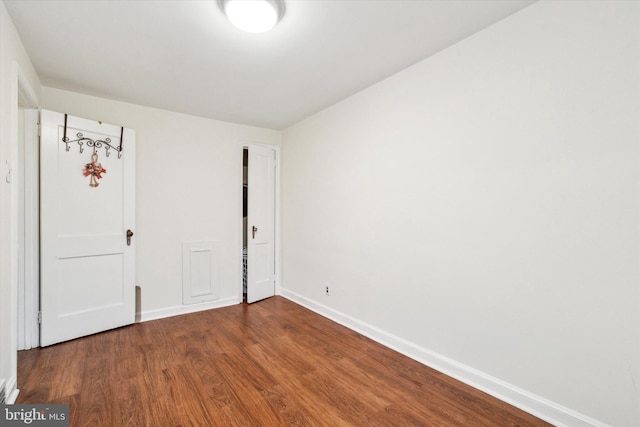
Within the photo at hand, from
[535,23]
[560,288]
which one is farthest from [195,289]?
[535,23]

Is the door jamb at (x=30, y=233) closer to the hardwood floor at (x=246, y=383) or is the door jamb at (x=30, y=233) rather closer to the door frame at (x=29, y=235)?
the door frame at (x=29, y=235)

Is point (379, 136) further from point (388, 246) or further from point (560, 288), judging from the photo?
point (560, 288)

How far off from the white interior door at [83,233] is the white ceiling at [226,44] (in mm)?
599

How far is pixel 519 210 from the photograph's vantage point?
1762 millimetres

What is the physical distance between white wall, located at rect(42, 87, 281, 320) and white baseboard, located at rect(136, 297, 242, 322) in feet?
0.04

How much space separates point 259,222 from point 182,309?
4.77ft

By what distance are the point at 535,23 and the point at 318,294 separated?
313cm

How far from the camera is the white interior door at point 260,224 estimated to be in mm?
3869

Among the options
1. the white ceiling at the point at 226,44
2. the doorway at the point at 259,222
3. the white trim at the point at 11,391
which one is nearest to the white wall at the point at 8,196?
the white trim at the point at 11,391

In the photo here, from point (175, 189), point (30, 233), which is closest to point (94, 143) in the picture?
point (175, 189)

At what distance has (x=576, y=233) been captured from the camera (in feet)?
5.08

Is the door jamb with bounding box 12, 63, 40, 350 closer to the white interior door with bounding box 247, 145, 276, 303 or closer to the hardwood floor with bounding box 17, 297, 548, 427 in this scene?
the hardwood floor with bounding box 17, 297, 548, 427

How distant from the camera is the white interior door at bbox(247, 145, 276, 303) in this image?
3.87 meters

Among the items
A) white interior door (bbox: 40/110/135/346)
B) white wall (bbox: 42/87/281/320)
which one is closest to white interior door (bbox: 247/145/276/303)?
white wall (bbox: 42/87/281/320)
